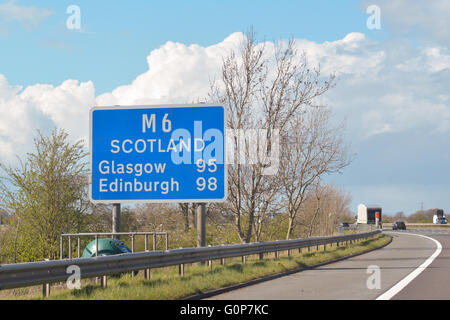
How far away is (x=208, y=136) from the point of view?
60.2ft

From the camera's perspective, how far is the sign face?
1844cm

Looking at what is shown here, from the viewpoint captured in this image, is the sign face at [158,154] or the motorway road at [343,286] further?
the sign face at [158,154]

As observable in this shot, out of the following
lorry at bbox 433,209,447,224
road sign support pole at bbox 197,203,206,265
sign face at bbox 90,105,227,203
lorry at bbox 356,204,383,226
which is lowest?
lorry at bbox 433,209,447,224

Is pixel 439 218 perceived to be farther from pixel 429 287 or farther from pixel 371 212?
pixel 429 287

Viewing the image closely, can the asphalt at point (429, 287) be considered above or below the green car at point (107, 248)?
below

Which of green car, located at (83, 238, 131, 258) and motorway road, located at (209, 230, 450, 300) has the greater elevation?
green car, located at (83, 238, 131, 258)

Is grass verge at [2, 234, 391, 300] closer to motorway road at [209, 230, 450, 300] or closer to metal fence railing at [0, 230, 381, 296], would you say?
metal fence railing at [0, 230, 381, 296]

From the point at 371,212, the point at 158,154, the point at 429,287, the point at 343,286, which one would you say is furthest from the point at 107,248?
the point at 371,212

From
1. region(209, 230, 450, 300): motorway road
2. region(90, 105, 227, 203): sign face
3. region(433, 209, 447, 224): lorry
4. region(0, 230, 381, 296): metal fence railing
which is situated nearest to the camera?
region(0, 230, 381, 296): metal fence railing

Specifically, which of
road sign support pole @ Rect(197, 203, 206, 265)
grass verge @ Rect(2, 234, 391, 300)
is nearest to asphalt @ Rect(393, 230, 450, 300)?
grass verge @ Rect(2, 234, 391, 300)

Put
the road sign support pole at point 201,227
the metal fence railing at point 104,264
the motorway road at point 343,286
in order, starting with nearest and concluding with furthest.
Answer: the metal fence railing at point 104,264
the motorway road at point 343,286
the road sign support pole at point 201,227

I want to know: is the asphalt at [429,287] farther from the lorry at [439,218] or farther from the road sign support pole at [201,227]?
the lorry at [439,218]

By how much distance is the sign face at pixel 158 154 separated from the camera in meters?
18.4

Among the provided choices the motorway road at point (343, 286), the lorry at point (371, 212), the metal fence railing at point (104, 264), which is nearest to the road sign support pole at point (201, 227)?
the metal fence railing at point (104, 264)
